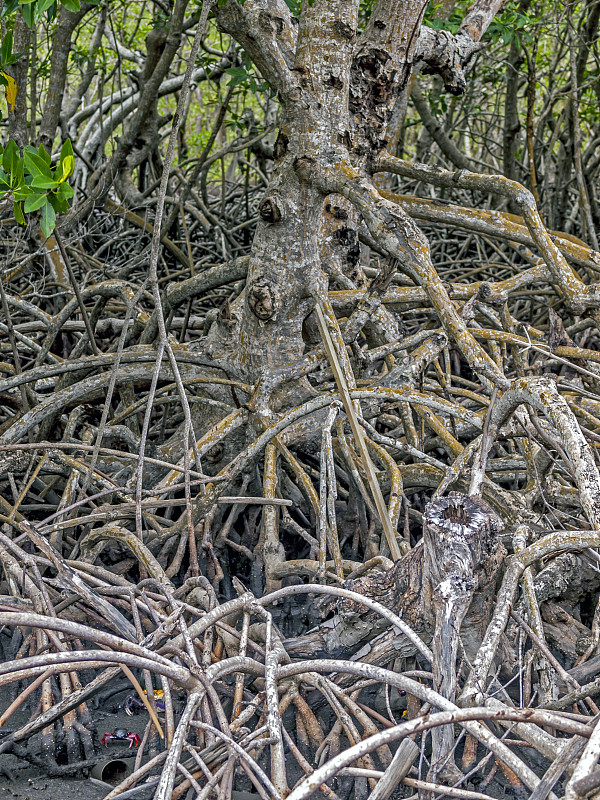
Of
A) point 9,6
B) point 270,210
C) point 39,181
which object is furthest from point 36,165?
point 270,210

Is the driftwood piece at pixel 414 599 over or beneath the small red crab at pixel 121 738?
over

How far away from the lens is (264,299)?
2.32 meters

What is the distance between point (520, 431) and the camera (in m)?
2.10

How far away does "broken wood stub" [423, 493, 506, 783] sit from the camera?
4.29 feet

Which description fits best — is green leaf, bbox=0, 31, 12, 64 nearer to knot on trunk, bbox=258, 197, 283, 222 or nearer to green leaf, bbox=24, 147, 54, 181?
green leaf, bbox=24, 147, 54, 181

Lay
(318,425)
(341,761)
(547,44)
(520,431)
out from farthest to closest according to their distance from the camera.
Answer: (547,44) < (318,425) < (520,431) < (341,761)

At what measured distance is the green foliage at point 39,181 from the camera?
1.54 meters

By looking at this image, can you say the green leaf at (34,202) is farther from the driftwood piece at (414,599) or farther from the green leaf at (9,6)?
the driftwood piece at (414,599)

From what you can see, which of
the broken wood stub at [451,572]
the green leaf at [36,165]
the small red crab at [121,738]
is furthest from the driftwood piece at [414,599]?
the green leaf at [36,165]

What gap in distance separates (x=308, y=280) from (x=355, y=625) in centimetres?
111

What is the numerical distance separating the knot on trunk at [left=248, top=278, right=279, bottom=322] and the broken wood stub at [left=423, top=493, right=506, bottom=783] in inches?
42.3

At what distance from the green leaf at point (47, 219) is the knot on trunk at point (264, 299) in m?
0.83

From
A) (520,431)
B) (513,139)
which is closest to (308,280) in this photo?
(520,431)

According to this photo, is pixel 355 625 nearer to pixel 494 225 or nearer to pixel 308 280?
pixel 308 280
